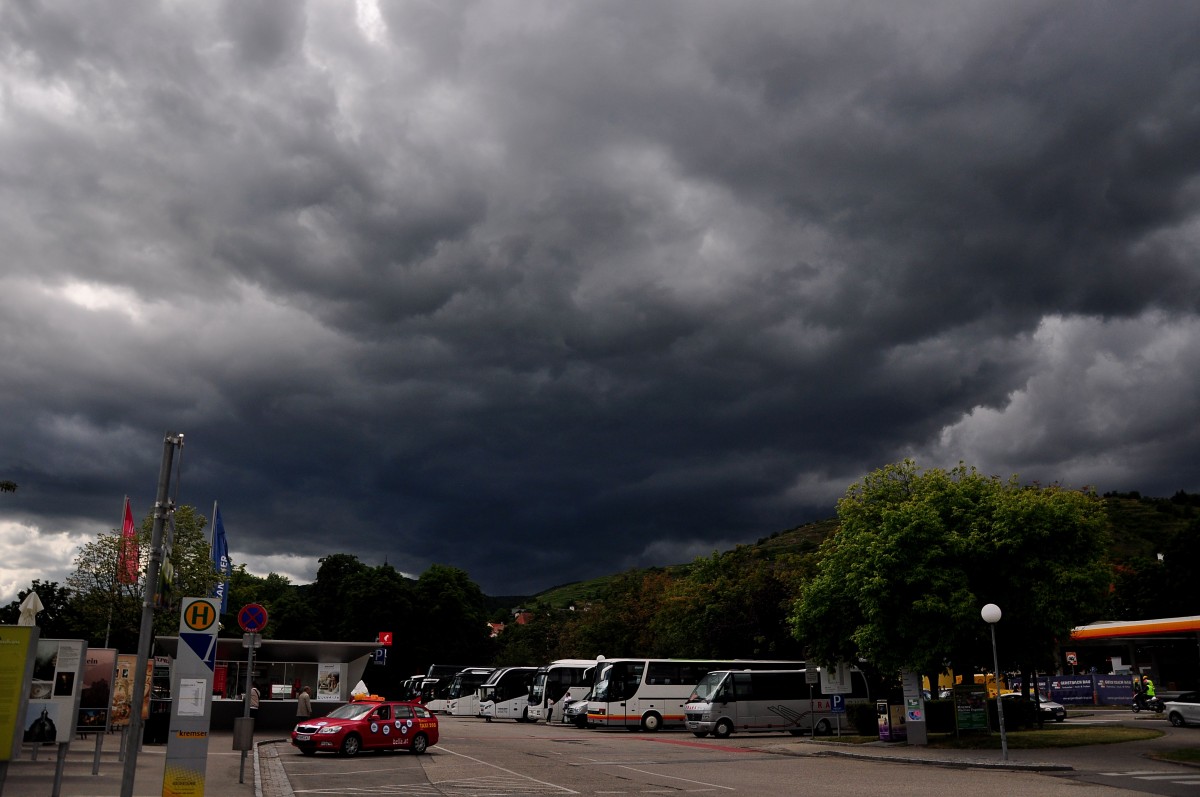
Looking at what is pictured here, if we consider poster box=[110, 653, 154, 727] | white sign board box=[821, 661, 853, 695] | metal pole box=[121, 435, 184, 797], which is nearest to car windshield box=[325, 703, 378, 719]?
poster box=[110, 653, 154, 727]

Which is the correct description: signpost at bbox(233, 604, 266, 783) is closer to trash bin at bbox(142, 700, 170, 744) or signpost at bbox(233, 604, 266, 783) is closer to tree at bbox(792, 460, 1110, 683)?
trash bin at bbox(142, 700, 170, 744)

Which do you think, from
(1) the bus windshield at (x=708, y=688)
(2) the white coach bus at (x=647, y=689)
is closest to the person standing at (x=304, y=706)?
(2) the white coach bus at (x=647, y=689)

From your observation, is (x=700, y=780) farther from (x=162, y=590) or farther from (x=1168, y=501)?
(x=1168, y=501)

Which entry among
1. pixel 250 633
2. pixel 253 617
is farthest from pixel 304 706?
pixel 253 617

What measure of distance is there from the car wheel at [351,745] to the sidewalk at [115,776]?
179 centimetres

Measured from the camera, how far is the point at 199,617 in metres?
12.9

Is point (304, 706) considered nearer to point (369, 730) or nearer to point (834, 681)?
point (369, 730)

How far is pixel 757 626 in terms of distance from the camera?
170ft

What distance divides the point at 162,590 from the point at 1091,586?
86.9ft

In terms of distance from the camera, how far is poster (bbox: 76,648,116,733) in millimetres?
25516

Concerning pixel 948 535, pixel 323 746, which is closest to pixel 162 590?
pixel 323 746

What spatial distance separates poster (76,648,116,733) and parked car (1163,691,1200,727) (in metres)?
38.2

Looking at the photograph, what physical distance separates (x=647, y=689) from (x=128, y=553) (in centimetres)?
2346

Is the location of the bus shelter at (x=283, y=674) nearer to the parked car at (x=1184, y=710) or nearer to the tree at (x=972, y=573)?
the tree at (x=972, y=573)
